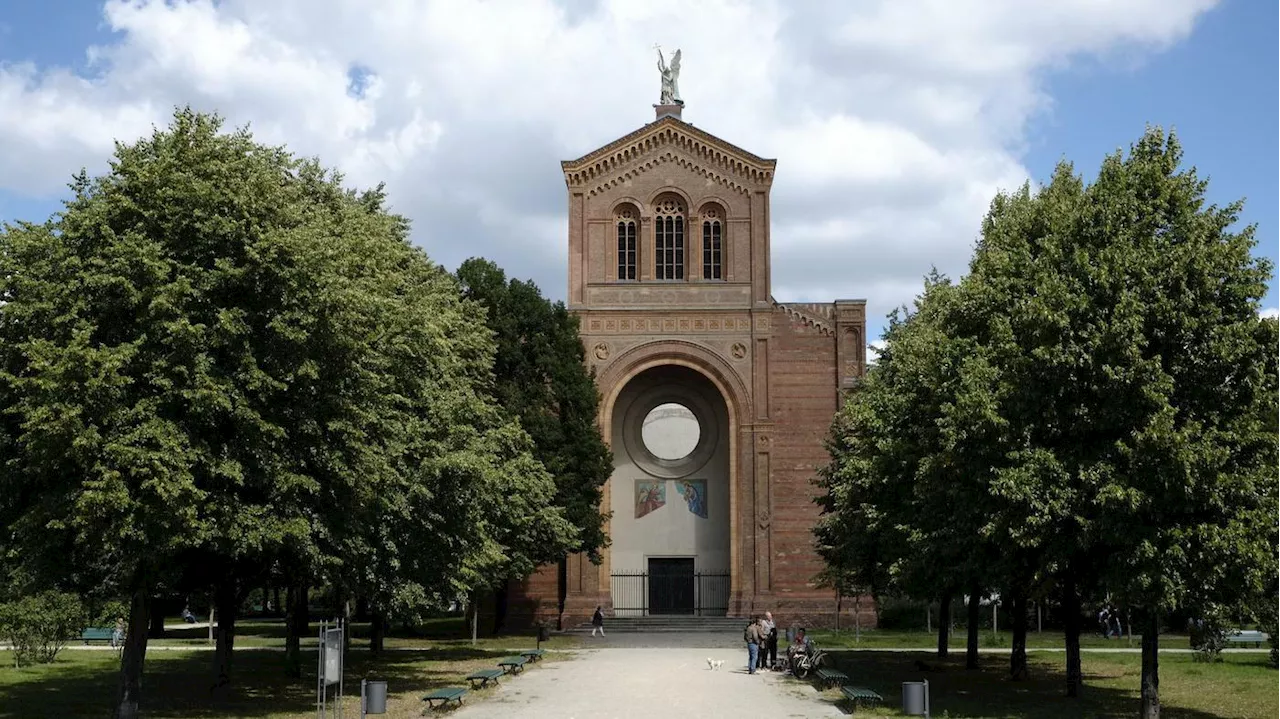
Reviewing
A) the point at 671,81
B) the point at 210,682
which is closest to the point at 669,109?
the point at 671,81

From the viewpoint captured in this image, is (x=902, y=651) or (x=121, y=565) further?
(x=902, y=651)

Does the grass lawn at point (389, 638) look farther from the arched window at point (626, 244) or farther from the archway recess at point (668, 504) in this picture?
the arched window at point (626, 244)

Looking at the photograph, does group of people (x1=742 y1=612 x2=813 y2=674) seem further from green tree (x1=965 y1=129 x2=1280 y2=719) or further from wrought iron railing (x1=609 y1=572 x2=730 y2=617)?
wrought iron railing (x1=609 y1=572 x2=730 y2=617)

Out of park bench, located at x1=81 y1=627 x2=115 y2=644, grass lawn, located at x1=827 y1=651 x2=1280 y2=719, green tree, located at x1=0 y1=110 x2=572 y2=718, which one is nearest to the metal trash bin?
grass lawn, located at x1=827 y1=651 x2=1280 y2=719

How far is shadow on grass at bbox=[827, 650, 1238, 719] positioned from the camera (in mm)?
21141

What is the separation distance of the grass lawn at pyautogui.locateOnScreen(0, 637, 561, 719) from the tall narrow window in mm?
17414

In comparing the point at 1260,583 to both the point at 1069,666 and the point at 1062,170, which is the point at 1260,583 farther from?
the point at 1062,170

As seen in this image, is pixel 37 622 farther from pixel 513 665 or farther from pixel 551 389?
pixel 551 389

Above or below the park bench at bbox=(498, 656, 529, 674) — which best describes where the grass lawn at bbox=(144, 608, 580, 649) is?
below

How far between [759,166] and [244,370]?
109 feet

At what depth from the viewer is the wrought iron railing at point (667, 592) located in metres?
48.5

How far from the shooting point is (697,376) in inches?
1929

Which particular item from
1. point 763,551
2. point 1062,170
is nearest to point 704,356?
point 763,551

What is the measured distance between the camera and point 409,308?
2222 cm
